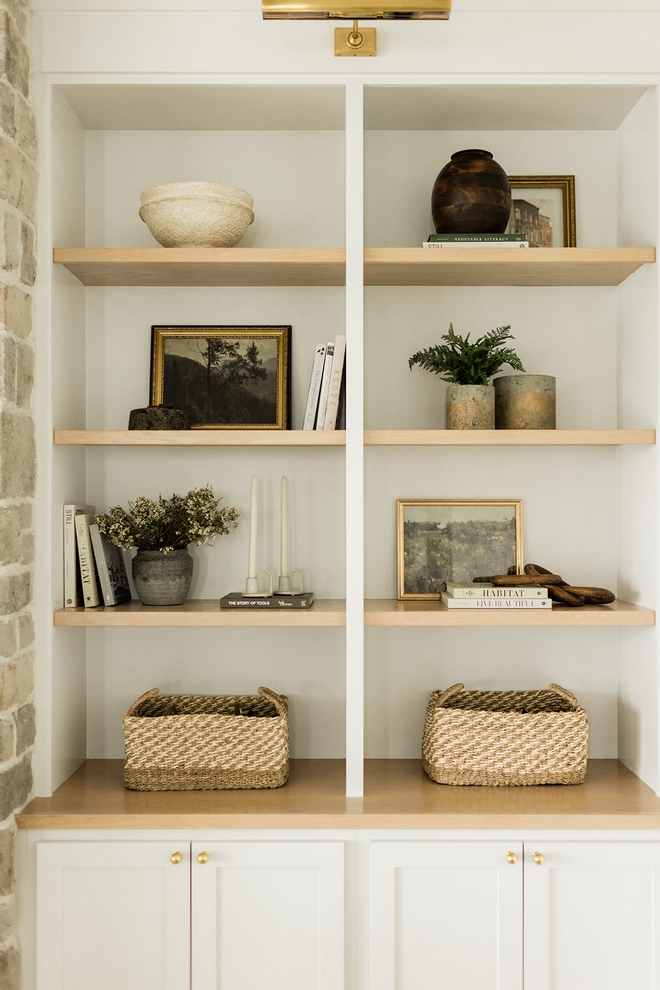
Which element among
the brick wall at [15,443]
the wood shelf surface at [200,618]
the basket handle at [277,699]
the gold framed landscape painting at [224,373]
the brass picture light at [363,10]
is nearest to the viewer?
the brass picture light at [363,10]

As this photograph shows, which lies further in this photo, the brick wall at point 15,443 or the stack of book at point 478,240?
the stack of book at point 478,240

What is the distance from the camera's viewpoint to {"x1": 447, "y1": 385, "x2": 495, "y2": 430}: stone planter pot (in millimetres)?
1987

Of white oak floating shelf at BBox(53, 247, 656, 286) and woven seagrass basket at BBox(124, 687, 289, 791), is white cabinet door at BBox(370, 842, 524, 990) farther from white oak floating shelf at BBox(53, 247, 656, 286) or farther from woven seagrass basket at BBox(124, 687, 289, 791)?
white oak floating shelf at BBox(53, 247, 656, 286)

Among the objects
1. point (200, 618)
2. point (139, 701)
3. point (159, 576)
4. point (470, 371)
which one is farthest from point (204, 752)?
point (470, 371)

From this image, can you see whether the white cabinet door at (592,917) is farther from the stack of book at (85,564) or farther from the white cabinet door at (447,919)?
the stack of book at (85,564)

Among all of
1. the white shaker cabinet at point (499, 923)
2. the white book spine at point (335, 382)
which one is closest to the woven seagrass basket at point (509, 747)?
the white shaker cabinet at point (499, 923)

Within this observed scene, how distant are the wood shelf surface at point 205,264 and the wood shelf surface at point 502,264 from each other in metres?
0.12

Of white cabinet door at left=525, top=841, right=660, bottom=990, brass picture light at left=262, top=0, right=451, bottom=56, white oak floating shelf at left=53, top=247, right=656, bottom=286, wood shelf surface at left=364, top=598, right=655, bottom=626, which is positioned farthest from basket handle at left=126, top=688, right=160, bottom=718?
brass picture light at left=262, top=0, right=451, bottom=56

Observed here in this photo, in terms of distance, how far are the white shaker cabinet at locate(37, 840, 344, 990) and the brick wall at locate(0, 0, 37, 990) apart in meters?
0.12

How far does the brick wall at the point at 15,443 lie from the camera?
1712 millimetres

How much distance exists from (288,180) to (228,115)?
23 cm

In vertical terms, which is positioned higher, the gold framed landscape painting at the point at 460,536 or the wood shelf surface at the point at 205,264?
the wood shelf surface at the point at 205,264

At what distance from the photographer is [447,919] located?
1763 millimetres

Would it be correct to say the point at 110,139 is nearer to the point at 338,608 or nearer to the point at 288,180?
the point at 288,180
